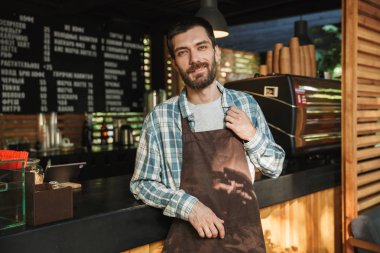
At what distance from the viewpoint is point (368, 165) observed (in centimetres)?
279

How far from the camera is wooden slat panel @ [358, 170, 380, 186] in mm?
2715

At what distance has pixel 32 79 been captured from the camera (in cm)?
453

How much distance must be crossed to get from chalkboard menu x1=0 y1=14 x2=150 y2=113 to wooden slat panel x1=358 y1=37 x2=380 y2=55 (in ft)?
11.0

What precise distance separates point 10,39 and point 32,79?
0.47m

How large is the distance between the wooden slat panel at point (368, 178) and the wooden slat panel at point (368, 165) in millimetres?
36

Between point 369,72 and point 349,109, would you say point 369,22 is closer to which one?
point 369,72

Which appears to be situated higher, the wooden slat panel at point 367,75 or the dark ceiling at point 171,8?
the dark ceiling at point 171,8

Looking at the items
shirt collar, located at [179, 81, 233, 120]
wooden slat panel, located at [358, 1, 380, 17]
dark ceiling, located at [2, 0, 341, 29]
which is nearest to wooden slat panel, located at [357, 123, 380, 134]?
wooden slat panel, located at [358, 1, 380, 17]

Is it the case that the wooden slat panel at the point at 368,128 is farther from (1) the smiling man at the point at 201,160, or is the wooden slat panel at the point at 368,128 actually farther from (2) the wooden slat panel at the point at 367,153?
(1) the smiling man at the point at 201,160

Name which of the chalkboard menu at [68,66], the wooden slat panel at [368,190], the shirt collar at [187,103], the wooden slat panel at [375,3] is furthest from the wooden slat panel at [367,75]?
the chalkboard menu at [68,66]

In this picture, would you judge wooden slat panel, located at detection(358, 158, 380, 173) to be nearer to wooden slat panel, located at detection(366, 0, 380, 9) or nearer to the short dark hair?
wooden slat panel, located at detection(366, 0, 380, 9)

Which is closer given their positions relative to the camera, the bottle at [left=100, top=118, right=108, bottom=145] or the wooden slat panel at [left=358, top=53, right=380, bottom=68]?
the wooden slat panel at [left=358, top=53, right=380, bottom=68]

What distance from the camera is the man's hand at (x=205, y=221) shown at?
157cm

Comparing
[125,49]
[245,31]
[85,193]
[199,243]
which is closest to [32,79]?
[125,49]
